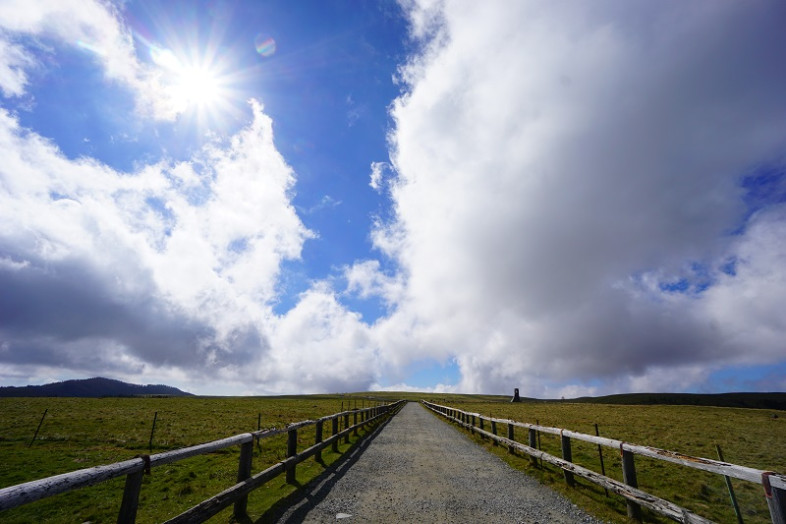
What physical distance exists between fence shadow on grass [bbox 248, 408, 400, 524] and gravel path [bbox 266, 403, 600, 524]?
2 cm

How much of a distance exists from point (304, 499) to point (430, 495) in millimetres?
2700

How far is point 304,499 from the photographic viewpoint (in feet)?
26.8

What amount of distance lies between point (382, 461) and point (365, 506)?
203 inches

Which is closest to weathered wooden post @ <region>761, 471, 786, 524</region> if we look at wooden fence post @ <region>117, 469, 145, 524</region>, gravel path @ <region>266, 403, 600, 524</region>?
gravel path @ <region>266, 403, 600, 524</region>

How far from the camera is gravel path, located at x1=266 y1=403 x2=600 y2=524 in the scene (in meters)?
7.12

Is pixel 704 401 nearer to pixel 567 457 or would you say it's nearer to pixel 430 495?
pixel 567 457

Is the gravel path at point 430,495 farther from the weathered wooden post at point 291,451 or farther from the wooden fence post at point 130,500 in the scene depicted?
the wooden fence post at point 130,500

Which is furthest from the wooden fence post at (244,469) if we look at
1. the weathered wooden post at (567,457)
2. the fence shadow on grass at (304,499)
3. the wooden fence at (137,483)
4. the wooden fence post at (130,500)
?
the weathered wooden post at (567,457)

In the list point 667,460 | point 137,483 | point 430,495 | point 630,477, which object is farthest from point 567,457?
point 137,483

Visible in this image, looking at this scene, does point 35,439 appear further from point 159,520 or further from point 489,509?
point 489,509

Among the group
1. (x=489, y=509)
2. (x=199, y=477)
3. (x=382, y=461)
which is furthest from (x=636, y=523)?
(x=199, y=477)

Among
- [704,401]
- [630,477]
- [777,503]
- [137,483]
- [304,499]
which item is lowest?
[304,499]

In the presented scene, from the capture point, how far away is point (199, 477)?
12.5 m

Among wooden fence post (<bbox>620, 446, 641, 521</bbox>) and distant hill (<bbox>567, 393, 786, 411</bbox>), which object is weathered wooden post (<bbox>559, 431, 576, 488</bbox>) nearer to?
wooden fence post (<bbox>620, 446, 641, 521</bbox>)
